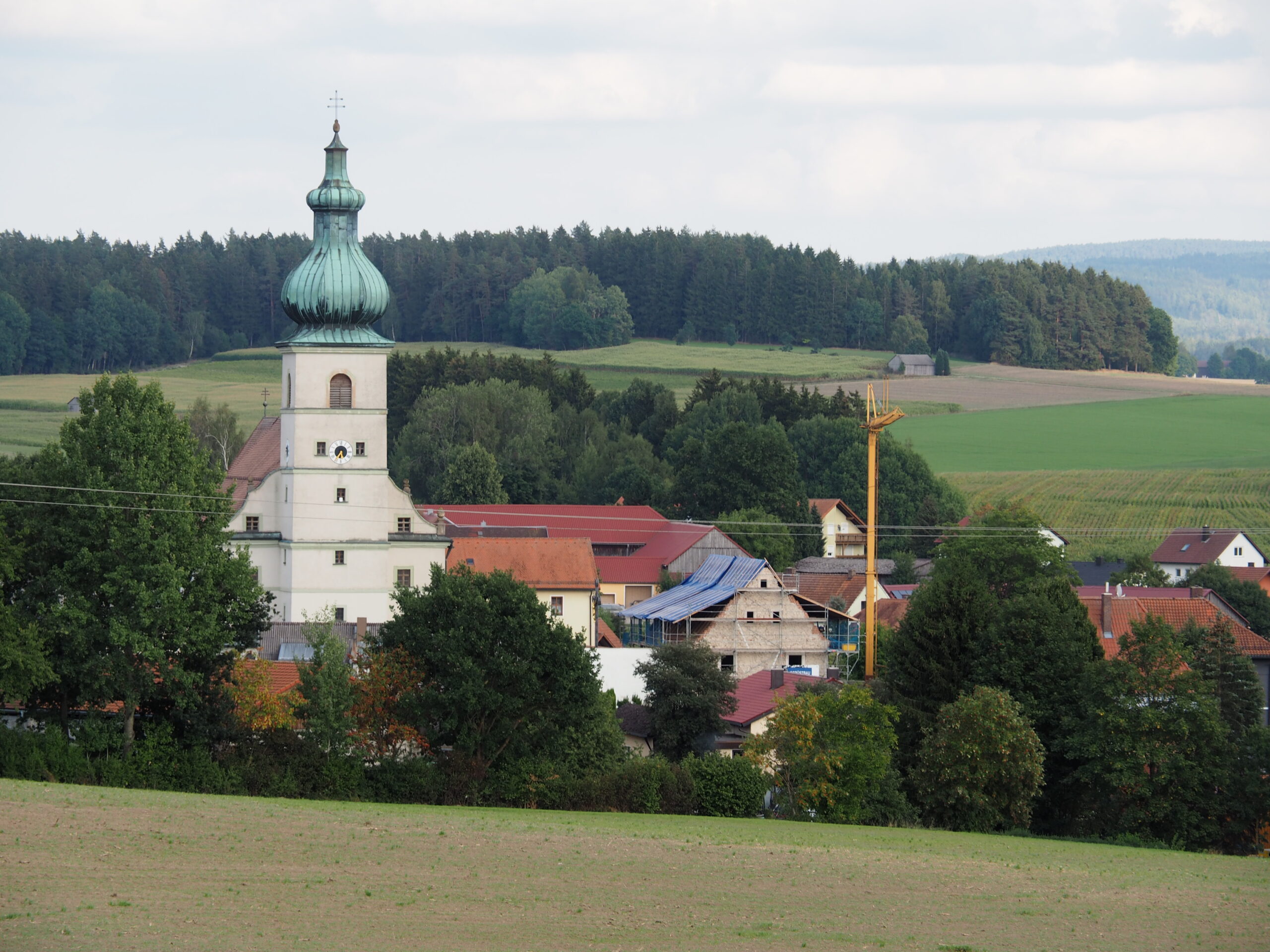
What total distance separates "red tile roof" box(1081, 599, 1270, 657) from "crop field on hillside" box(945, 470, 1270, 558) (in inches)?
1060

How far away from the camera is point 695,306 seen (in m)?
187

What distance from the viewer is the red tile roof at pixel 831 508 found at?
333ft

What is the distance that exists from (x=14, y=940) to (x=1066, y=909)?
51.5 ft

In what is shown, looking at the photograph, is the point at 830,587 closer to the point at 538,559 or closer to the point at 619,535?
the point at 619,535

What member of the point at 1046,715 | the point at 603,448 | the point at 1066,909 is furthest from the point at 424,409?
the point at 1066,909

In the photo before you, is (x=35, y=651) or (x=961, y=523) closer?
(x=35, y=651)

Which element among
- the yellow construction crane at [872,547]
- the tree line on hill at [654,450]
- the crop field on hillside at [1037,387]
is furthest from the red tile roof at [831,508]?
the crop field on hillside at [1037,387]

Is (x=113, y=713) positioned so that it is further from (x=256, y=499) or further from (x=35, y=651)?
(x=256, y=499)

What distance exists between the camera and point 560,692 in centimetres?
4169

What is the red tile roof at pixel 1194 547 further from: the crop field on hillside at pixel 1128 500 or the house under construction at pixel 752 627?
the house under construction at pixel 752 627

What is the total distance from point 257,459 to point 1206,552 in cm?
4727

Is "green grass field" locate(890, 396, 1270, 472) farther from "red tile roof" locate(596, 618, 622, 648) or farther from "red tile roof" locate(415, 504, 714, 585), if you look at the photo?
"red tile roof" locate(596, 618, 622, 648)

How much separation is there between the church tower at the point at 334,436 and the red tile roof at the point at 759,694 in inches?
555

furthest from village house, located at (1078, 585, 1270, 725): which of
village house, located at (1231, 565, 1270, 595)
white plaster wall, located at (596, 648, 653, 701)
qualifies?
white plaster wall, located at (596, 648, 653, 701)
